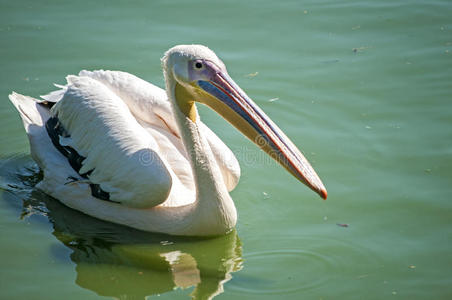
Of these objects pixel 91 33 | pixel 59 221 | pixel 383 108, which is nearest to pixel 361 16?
pixel 383 108

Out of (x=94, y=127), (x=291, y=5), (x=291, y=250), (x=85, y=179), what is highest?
(x=291, y=5)

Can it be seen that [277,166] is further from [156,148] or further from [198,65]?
[198,65]

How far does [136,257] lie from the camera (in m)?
4.27

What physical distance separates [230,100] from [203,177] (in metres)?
0.59

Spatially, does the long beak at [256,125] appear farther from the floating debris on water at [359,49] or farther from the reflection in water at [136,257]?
the floating debris on water at [359,49]

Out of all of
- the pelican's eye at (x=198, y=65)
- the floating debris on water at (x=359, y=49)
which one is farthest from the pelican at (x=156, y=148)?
the floating debris on water at (x=359, y=49)

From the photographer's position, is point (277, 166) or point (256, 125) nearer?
point (256, 125)

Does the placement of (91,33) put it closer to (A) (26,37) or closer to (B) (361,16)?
(A) (26,37)

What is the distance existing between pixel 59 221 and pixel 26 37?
11.1 ft

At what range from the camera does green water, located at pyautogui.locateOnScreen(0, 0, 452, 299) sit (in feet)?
13.3

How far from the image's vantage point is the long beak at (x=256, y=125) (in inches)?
161

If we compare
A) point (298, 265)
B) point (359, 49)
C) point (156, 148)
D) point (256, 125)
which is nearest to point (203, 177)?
point (156, 148)

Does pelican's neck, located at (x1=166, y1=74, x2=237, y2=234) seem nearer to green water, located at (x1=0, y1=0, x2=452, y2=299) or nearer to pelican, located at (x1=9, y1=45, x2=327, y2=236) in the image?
pelican, located at (x1=9, y1=45, x2=327, y2=236)

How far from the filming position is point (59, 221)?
4.66 metres
